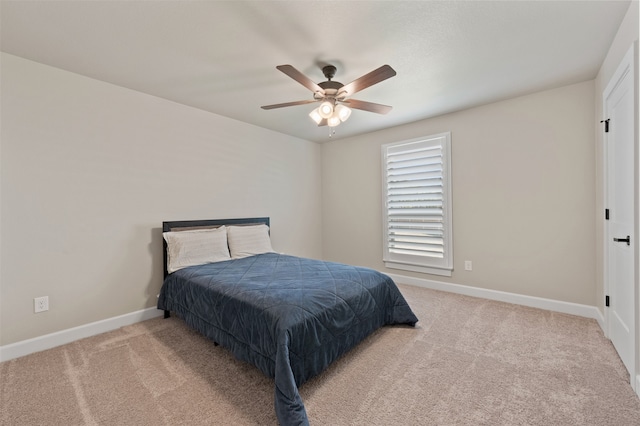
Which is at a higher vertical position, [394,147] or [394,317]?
[394,147]

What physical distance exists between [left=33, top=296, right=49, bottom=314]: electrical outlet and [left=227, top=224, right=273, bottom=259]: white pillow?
164cm

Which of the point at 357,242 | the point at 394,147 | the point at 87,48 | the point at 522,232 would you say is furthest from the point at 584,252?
the point at 87,48

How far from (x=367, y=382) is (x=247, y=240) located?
220 centimetres

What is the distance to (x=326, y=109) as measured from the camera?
230 centimetres

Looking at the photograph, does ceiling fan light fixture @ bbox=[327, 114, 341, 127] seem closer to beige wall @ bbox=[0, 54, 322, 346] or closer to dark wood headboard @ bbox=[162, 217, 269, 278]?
beige wall @ bbox=[0, 54, 322, 346]

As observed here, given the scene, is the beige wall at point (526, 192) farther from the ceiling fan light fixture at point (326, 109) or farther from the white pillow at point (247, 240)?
the white pillow at point (247, 240)

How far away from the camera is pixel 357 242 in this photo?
4672 mm

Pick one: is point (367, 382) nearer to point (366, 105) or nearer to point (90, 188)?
point (366, 105)

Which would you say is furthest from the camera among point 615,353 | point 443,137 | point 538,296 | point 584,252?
point 443,137

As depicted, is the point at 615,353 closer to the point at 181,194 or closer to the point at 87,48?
the point at 181,194

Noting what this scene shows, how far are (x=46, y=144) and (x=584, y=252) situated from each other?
17.5 feet

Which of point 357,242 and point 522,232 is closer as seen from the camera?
point 522,232

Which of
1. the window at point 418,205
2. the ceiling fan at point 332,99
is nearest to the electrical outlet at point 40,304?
the ceiling fan at point 332,99

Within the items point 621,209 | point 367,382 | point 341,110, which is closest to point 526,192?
point 621,209
